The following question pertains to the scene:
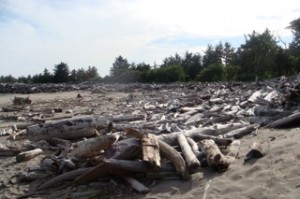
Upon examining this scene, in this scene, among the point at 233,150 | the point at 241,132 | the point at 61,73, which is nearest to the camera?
the point at 233,150

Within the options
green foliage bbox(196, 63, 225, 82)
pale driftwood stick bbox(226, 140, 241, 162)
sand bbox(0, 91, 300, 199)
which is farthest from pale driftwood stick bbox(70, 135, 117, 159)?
green foliage bbox(196, 63, 225, 82)

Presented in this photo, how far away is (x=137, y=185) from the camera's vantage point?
565 centimetres

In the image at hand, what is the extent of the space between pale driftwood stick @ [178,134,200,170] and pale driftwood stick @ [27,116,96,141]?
250cm

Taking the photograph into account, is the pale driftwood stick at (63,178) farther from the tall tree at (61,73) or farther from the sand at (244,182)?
the tall tree at (61,73)

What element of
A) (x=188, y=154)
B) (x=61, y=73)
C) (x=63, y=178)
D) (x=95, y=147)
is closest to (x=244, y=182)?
(x=188, y=154)

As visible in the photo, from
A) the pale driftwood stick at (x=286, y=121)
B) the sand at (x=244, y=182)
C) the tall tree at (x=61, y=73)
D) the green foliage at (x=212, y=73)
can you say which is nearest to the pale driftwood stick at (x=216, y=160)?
the sand at (x=244, y=182)

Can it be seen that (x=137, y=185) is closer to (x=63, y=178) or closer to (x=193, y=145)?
(x=63, y=178)

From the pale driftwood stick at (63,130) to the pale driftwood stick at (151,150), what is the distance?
2569mm

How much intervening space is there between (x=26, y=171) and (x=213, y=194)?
3.48 metres

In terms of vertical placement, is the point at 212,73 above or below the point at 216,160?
above

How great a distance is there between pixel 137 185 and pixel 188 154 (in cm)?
102

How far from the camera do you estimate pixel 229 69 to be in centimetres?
5391

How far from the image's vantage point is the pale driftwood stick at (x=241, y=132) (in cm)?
759

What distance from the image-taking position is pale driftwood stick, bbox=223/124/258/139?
24.9 feet
